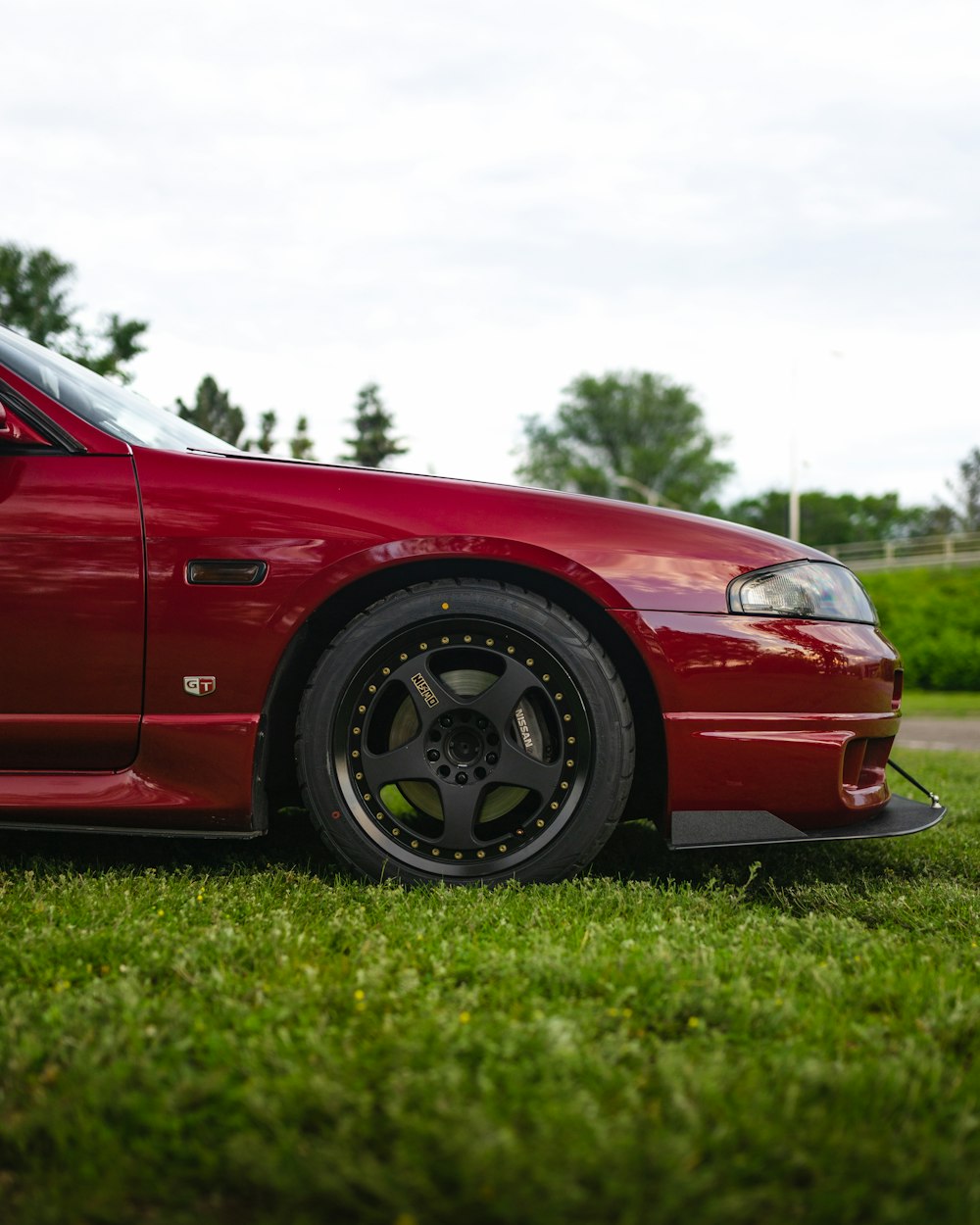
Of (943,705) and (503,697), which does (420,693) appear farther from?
(943,705)

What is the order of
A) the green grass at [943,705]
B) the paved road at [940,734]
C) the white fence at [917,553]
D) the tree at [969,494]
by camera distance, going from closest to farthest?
the paved road at [940,734], the green grass at [943,705], the white fence at [917,553], the tree at [969,494]

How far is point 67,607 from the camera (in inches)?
98.7

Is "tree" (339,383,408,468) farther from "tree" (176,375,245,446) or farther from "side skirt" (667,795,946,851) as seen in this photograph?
"side skirt" (667,795,946,851)

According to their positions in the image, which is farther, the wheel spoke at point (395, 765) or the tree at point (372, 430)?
the tree at point (372, 430)

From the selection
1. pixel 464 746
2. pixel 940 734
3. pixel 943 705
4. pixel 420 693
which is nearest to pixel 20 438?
pixel 420 693

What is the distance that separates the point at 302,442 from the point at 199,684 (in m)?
62.1

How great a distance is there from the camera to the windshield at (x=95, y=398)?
2727 mm

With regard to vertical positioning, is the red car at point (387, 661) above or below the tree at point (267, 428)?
below

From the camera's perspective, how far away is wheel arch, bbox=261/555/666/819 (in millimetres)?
2652

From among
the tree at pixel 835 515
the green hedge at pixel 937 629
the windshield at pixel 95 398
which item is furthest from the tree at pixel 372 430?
the windshield at pixel 95 398

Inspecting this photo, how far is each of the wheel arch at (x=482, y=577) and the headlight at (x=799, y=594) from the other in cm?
33

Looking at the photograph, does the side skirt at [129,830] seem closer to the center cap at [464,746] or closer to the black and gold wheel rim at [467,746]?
the black and gold wheel rim at [467,746]

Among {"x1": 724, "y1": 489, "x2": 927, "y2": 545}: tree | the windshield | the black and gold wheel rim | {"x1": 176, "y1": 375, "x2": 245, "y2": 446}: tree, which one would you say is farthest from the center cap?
{"x1": 724, "y1": 489, "x2": 927, "y2": 545}: tree

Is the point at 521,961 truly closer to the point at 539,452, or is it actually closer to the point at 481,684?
the point at 481,684
